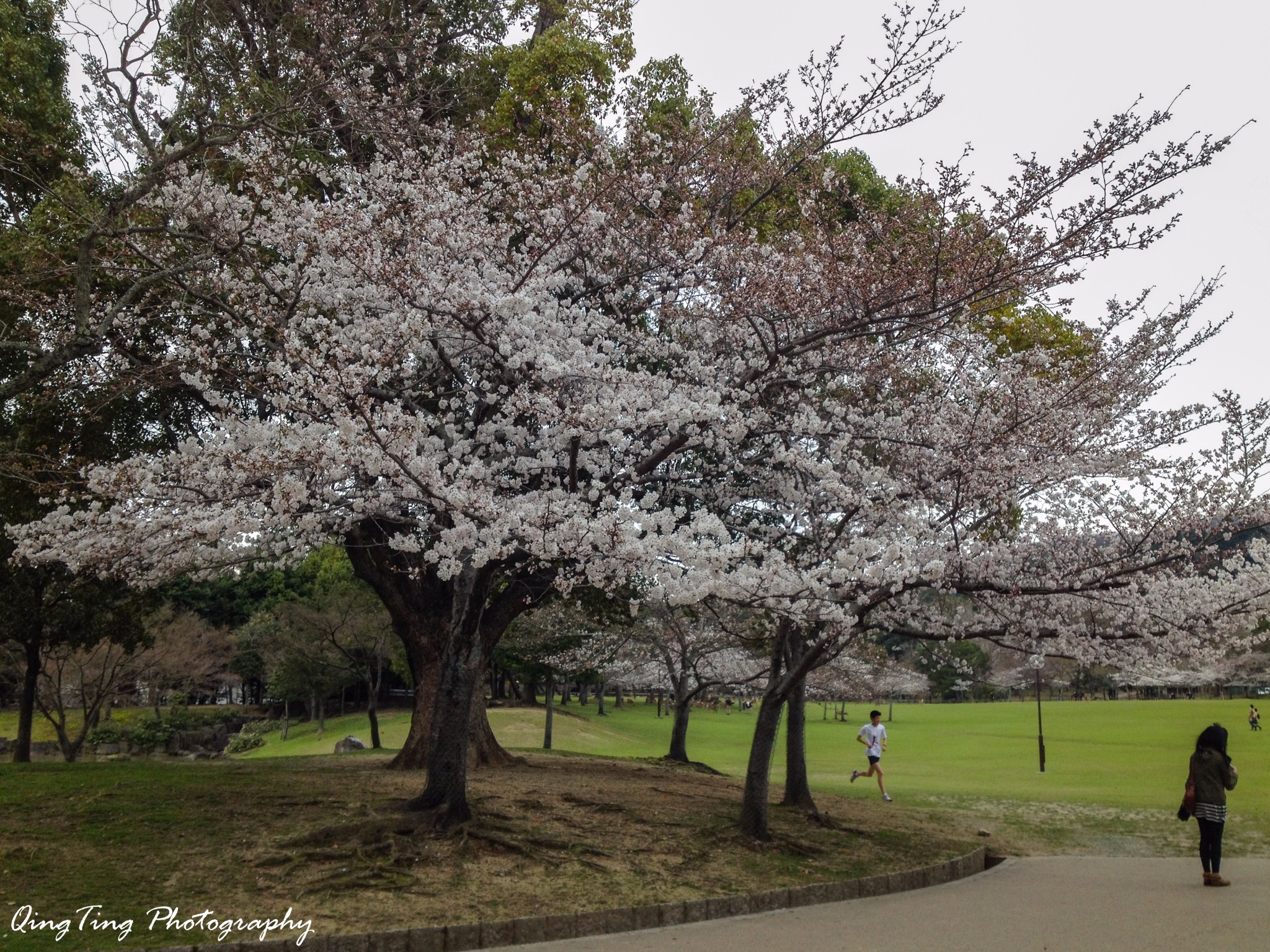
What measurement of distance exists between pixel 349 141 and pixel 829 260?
808cm

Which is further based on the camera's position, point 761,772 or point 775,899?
point 761,772

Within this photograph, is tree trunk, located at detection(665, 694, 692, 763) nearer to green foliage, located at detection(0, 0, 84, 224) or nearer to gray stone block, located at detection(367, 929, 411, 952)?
gray stone block, located at detection(367, 929, 411, 952)

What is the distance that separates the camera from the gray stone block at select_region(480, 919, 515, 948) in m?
6.66

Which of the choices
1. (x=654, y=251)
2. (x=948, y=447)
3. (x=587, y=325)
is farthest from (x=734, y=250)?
(x=948, y=447)

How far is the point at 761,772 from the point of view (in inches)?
417

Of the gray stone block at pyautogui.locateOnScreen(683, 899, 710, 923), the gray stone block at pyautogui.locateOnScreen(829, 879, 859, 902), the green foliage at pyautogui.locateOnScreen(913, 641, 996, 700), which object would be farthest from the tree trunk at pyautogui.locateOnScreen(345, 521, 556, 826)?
the green foliage at pyautogui.locateOnScreen(913, 641, 996, 700)

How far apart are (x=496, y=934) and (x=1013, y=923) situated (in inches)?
167

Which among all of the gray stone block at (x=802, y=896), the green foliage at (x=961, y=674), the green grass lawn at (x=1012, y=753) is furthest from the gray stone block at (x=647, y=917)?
the green foliage at (x=961, y=674)

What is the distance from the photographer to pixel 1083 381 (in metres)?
12.1

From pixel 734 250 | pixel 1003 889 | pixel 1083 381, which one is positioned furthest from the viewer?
pixel 1083 381

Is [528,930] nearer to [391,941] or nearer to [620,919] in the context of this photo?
[620,919]

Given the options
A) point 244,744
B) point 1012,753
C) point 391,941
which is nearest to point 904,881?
point 391,941

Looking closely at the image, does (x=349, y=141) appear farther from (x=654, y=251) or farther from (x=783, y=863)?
(x=783, y=863)

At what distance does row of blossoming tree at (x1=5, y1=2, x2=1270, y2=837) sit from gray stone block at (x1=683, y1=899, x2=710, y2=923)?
8.30 feet
